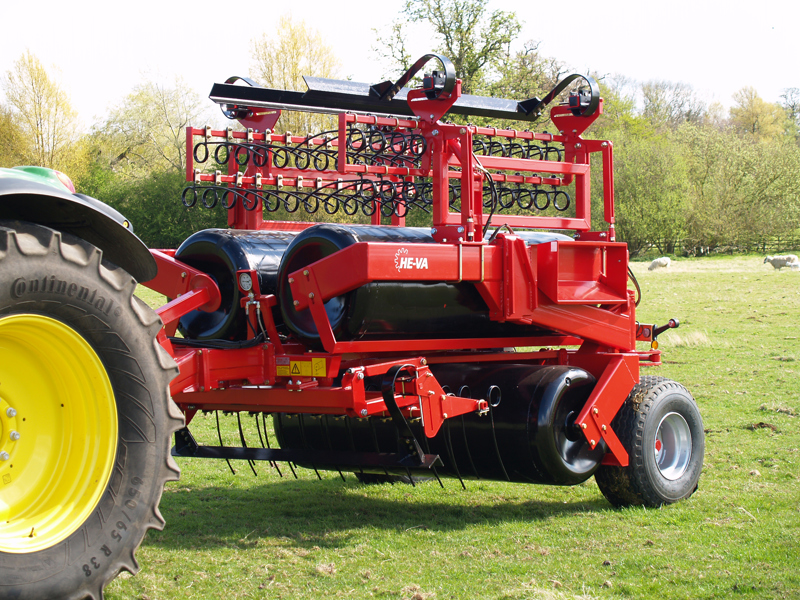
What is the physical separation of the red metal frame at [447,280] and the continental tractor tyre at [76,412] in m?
1.43

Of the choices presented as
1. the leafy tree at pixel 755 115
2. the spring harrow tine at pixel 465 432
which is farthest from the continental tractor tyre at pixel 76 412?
the leafy tree at pixel 755 115

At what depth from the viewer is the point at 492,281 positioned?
533cm

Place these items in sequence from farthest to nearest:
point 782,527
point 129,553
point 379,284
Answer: point 782,527 → point 379,284 → point 129,553

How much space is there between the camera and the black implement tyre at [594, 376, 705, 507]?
5727mm

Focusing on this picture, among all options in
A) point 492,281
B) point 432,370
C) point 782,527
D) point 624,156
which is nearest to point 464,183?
point 492,281

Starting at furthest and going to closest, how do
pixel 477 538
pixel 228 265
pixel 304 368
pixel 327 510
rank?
pixel 327 510 → pixel 228 265 → pixel 477 538 → pixel 304 368

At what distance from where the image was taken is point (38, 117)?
30656 mm

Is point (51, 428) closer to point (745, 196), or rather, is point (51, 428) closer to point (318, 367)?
point (318, 367)

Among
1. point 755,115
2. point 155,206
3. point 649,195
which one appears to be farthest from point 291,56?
point 755,115

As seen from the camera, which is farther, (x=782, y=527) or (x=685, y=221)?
(x=685, y=221)

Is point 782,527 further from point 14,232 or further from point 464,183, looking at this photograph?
point 14,232

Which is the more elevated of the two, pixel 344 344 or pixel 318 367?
pixel 344 344

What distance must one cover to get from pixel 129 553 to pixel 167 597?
3.44 ft

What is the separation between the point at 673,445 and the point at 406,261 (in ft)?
8.93
